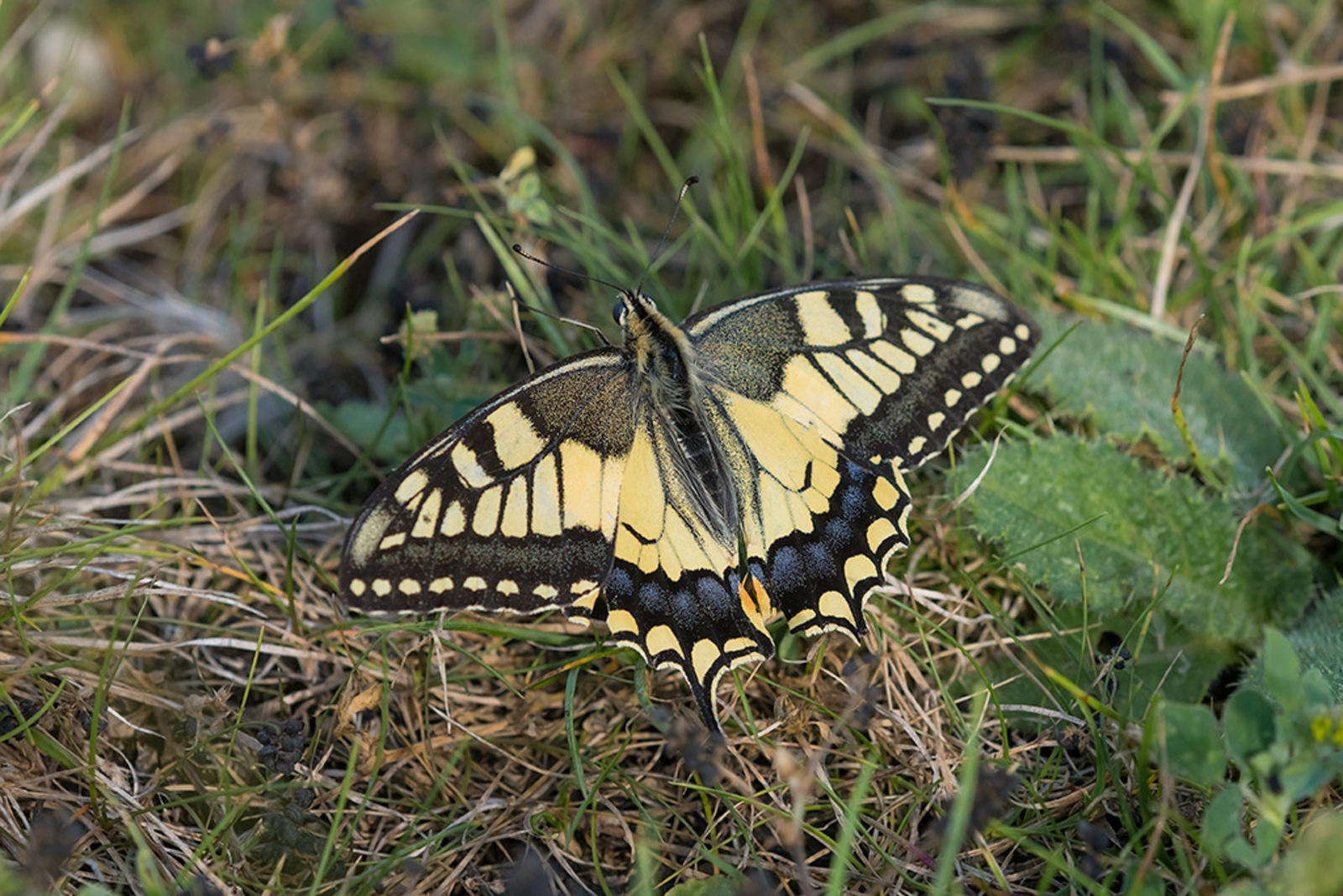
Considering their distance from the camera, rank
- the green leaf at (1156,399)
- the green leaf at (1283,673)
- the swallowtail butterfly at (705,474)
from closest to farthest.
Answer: the green leaf at (1283,673) < the swallowtail butterfly at (705,474) < the green leaf at (1156,399)

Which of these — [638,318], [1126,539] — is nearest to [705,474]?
[638,318]

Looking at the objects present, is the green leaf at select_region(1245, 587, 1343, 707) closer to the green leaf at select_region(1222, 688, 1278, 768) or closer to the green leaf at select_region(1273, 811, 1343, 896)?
the green leaf at select_region(1222, 688, 1278, 768)

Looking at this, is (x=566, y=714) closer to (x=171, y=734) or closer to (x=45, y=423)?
(x=171, y=734)

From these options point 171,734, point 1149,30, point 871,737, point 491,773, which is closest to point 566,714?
point 491,773

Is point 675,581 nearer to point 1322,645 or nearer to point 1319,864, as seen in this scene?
point 1319,864

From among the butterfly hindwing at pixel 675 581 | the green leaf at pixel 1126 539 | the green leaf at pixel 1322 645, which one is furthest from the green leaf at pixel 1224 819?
the butterfly hindwing at pixel 675 581

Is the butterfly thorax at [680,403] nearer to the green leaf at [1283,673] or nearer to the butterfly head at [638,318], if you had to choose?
the butterfly head at [638,318]
